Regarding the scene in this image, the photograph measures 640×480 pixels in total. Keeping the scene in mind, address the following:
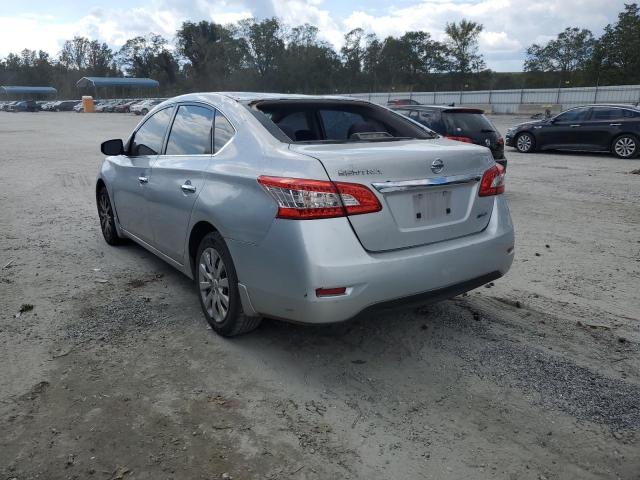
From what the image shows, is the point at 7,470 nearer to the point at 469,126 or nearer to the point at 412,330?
the point at 412,330

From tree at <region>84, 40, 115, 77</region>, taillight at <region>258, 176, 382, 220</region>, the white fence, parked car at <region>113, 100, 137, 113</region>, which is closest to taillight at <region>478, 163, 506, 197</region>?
taillight at <region>258, 176, 382, 220</region>

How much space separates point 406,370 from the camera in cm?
342

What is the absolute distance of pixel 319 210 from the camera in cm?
297

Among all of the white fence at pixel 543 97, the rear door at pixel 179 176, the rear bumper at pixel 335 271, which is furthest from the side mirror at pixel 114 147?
the white fence at pixel 543 97

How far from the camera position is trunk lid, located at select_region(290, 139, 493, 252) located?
10.1ft

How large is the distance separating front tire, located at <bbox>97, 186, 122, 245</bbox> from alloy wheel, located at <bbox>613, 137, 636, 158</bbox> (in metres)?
14.0

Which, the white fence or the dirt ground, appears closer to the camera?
the dirt ground

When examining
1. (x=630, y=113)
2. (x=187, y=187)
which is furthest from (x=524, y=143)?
(x=187, y=187)

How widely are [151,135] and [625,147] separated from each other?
14154mm

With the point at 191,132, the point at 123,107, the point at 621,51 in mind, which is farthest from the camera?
the point at 123,107

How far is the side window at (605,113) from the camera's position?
15078 millimetres

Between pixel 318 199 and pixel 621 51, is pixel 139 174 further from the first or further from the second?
pixel 621 51

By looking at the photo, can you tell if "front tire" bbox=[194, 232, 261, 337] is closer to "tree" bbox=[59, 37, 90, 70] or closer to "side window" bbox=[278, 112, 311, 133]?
"side window" bbox=[278, 112, 311, 133]

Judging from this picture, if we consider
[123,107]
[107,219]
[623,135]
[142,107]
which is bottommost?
[123,107]
